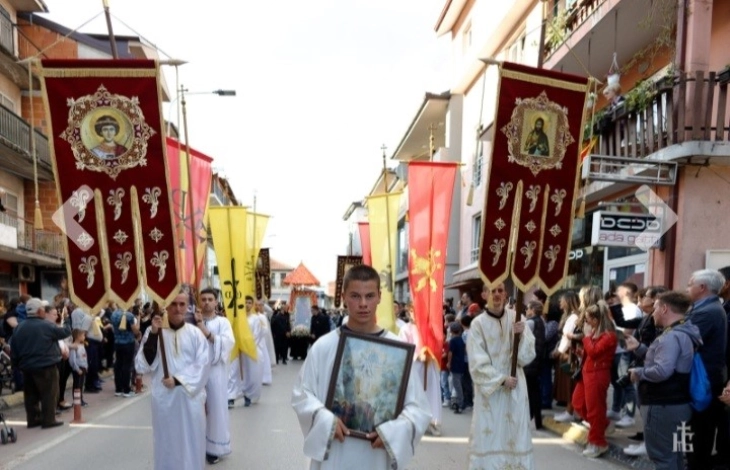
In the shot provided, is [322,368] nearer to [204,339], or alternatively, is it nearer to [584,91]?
[204,339]

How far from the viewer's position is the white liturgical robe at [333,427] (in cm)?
314

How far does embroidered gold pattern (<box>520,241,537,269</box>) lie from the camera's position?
18.4 feet

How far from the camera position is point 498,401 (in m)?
5.40

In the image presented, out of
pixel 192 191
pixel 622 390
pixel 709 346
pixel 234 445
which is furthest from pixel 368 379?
pixel 622 390

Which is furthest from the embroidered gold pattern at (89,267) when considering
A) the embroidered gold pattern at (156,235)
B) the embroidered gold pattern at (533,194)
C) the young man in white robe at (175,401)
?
the embroidered gold pattern at (533,194)

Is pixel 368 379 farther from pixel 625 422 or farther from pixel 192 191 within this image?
pixel 625 422

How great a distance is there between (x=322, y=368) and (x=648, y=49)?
429 inches

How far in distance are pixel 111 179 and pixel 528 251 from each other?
3631 millimetres

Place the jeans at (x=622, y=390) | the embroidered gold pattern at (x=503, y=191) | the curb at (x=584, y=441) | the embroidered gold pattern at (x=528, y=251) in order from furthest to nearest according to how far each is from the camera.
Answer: the jeans at (x=622, y=390) → the curb at (x=584, y=441) → the embroidered gold pattern at (x=528, y=251) → the embroidered gold pattern at (x=503, y=191)

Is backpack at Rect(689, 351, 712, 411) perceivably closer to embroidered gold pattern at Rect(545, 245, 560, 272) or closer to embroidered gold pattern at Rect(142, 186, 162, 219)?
embroidered gold pattern at Rect(545, 245, 560, 272)

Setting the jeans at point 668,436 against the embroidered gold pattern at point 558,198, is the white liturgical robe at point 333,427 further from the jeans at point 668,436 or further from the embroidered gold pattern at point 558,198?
the embroidered gold pattern at point 558,198

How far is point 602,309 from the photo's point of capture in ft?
23.1

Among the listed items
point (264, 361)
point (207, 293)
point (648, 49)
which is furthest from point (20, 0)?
point (648, 49)

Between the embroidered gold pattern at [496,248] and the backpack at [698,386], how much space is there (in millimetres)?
1748
